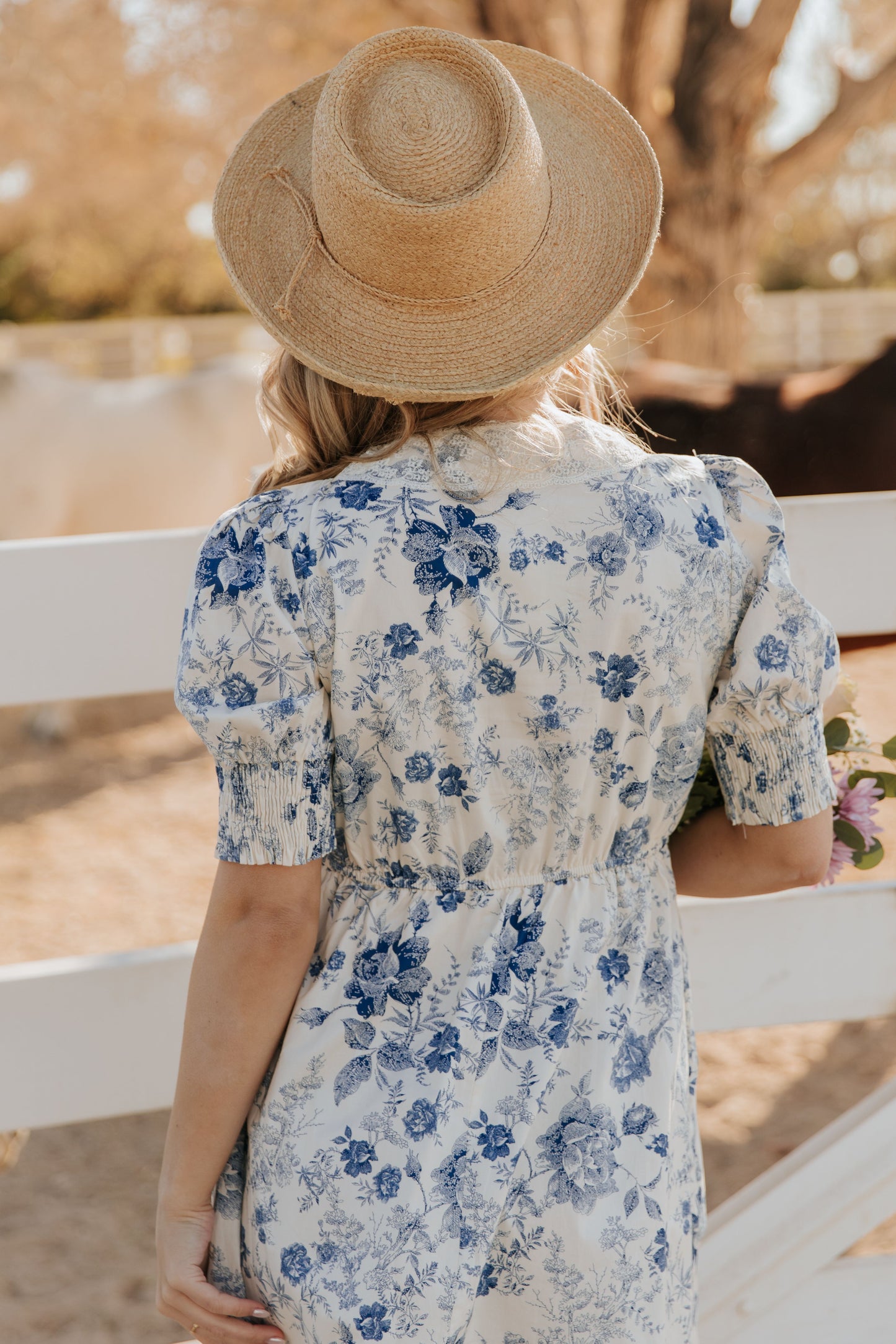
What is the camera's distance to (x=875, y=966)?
1.73 m

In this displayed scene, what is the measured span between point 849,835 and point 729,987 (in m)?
0.44

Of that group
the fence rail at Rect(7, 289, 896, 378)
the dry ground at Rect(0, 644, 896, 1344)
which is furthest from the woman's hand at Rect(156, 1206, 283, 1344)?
the fence rail at Rect(7, 289, 896, 378)

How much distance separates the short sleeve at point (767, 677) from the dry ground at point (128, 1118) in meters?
1.61

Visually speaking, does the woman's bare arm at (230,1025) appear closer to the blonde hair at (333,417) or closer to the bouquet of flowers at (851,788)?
the blonde hair at (333,417)

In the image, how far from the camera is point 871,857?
4.74 feet

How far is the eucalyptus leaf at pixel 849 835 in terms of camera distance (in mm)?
1387

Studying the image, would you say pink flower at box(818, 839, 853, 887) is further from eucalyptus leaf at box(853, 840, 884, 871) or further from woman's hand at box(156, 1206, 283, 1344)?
woman's hand at box(156, 1206, 283, 1344)

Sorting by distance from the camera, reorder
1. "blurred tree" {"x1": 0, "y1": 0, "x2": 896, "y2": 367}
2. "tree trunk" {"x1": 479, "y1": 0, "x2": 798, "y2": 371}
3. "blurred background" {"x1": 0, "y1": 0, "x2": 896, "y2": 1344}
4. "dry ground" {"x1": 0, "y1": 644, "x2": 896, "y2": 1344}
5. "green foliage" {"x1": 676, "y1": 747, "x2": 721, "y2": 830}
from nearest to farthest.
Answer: "green foliage" {"x1": 676, "y1": 747, "x2": 721, "y2": 830}, "dry ground" {"x1": 0, "y1": 644, "x2": 896, "y2": 1344}, "blurred background" {"x1": 0, "y1": 0, "x2": 896, "y2": 1344}, "tree trunk" {"x1": 479, "y1": 0, "x2": 798, "y2": 371}, "blurred tree" {"x1": 0, "y1": 0, "x2": 896, "y2": 367}

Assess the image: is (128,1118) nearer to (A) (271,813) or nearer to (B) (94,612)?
(B) (94,612)

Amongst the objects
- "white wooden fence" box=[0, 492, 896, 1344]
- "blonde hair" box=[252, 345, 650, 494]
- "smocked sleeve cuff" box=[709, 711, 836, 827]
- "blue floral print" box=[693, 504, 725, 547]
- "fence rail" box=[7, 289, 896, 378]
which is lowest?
"fence rail" box=[7, 289, 896, 378]

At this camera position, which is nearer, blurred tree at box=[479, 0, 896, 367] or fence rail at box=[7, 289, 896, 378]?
blurred tree at box=[479, 0, 896, 367]

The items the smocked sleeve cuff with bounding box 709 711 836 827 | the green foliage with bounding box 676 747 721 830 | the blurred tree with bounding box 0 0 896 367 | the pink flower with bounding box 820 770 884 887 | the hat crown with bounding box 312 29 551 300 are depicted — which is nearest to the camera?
the hat crown with bounding box 312 29 551 300

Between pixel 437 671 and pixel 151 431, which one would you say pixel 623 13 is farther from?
pixel 437 671

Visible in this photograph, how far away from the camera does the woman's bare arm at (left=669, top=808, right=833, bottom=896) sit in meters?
1.07
